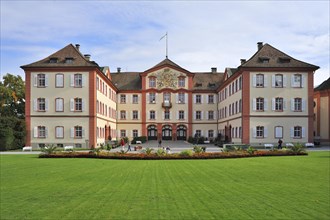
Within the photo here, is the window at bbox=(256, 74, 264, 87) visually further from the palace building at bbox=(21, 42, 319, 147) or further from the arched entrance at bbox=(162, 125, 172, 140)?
the arched entrance at bbox=(162, 125, 172, 140)

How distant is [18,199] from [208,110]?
55267 millimetres

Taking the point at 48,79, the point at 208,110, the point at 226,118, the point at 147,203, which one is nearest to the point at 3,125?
the point at 48,79

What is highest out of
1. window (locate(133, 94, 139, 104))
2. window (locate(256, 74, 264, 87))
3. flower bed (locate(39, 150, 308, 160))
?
window (locate(256, 74, 264, 87))

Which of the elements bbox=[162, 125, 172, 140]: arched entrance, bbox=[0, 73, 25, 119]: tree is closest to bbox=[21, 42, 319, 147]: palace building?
bbox=[0, 73, 25, 119]: tree

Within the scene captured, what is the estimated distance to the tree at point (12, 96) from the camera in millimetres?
56806

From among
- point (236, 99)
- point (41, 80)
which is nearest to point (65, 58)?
point (41, 80)

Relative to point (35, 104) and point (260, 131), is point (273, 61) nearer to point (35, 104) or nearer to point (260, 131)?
point (260, 131)

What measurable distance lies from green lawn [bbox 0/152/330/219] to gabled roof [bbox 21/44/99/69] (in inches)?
1150

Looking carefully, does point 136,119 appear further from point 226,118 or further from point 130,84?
point 226,118

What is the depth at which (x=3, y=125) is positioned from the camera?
43781 mm

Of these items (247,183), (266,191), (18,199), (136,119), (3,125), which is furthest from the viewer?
(136,119)

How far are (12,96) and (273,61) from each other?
3629 centimetres

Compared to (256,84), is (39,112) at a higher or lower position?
lower

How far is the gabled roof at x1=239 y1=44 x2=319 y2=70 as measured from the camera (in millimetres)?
44969
